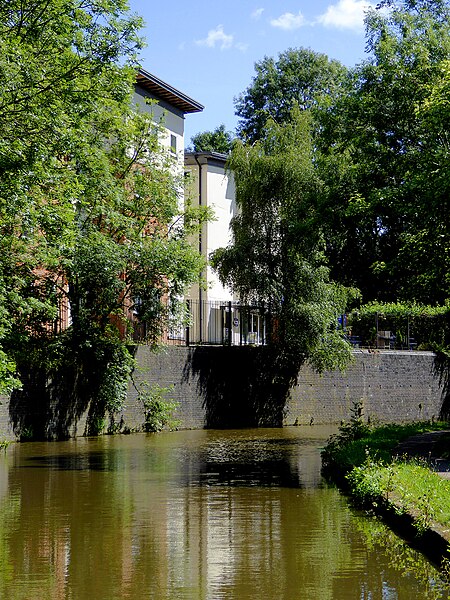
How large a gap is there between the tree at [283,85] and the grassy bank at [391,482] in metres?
44.6

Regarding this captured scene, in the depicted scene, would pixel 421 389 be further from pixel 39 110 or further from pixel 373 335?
pixel 39 110

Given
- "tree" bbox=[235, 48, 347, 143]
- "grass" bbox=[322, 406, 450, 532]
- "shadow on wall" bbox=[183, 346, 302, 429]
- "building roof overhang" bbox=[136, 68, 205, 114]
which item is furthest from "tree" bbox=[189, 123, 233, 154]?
"grass" bbox=[322, 406, 450, 532]

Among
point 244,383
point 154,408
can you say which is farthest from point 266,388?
point 154,408

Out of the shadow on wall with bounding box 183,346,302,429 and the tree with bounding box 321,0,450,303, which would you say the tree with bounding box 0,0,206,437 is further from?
the tree with bounding box 321,0,450,303

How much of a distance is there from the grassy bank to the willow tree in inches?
478

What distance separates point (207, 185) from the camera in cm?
4616

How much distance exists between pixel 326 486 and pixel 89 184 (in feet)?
32.1

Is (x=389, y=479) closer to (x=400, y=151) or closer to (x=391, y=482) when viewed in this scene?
(x=391, y=482)

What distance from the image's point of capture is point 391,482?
38.0 ft

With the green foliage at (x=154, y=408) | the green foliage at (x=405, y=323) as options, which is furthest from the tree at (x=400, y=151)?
the green foliage at (x=405, y=323)

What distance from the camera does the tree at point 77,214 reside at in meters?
15.5

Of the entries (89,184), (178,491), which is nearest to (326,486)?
(178,491)

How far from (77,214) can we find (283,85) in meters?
40.4

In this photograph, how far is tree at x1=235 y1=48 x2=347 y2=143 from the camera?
199ft
